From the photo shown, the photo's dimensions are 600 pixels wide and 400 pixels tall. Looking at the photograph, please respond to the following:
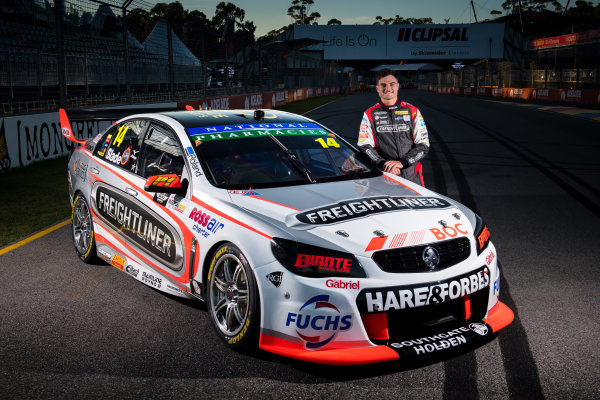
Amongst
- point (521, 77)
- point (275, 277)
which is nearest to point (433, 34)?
point (521, 77)

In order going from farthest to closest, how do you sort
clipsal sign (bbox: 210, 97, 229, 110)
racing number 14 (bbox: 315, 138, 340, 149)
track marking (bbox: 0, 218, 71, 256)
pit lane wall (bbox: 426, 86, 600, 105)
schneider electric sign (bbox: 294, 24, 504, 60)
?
schneider electric sign (bbox: 294, 24, 504, 60) → pit lane wall (bbox: 426, 86, 600, 105) → clipsal sign (bbox: 210, 97, 229, 110) → track marking (bbox: 0, 218, 71, 256) → racing number 14 (bbox: 315, 138, 340, 149)

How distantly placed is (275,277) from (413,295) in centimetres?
76

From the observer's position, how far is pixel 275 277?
343 centimetres

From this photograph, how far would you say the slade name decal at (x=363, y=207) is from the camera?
370cm

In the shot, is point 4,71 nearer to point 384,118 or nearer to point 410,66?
point 384,118

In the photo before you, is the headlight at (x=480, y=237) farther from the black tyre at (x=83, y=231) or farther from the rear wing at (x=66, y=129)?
the rear wing at (x=66, y=129)

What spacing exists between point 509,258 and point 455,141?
11.6 meters

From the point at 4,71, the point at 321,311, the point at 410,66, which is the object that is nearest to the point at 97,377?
the point at 321,311

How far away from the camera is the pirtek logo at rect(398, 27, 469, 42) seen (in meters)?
80.3

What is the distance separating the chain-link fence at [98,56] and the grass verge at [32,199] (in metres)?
1.15

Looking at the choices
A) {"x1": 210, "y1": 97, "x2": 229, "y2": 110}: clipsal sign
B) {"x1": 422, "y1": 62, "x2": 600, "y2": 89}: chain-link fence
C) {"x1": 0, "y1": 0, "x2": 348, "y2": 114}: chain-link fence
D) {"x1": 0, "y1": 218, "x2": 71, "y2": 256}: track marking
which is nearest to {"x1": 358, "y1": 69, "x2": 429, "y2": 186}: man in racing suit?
{"x1": 0, "y1": 218, "x2": 71, "y2": 256}: track marking

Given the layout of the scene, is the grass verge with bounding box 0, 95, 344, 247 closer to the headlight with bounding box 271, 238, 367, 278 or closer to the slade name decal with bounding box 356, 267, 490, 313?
the headlight with bounding box 271, 238, 367, 278

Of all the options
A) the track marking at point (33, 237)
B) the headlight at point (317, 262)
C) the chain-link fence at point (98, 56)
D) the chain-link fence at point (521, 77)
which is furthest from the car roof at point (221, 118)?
the chain-link fence at point (521, 77)

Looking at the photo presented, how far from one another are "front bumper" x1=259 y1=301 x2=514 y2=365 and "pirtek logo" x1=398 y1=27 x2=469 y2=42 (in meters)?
80.4
